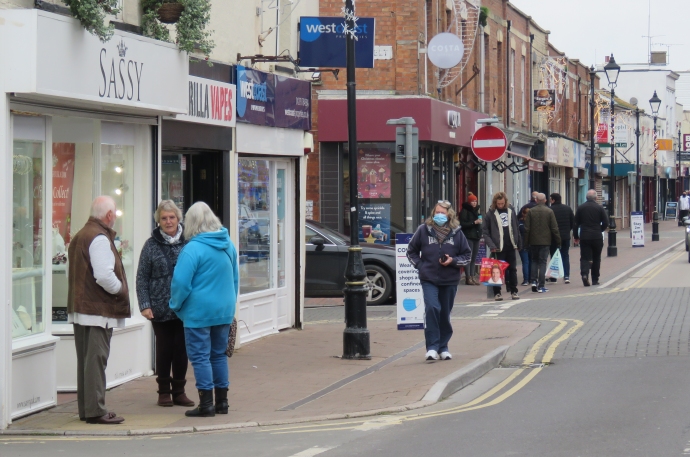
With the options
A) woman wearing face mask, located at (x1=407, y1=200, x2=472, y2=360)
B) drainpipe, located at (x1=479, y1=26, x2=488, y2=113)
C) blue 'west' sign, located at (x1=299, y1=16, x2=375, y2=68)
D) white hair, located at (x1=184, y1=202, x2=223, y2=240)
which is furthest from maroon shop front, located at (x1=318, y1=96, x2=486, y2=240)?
white hair, located at (x1=184, y1=202, x2=223, y2=240)

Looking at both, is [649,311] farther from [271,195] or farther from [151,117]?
[151,117]

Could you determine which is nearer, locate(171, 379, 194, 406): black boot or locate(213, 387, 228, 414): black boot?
locate(213, 387, 228, 414): black boot

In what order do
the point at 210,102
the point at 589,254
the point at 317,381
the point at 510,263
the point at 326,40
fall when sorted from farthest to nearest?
the point at 589,254 < the point at 510,263 < the point at 326,40 < the point at 210,102 < the point at 317,381

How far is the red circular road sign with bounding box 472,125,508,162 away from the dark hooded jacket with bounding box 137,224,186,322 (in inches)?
453

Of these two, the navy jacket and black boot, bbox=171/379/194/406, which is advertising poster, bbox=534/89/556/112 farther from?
black boot, bbox=171/379/194/406

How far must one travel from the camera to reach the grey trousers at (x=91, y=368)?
28.7ft

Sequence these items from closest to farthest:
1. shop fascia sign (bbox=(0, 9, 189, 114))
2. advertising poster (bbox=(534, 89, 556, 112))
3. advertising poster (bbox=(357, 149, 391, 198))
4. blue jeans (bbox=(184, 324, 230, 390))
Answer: shop fascia sign (bbox=(0, 9, 189, 114)) < blue jeans (bbox=(184, 324, 230, 390)) < advertising poster (bbox=(357, 149, 391, 198)) < advertising poster (bbox=(534, 89, 556, 112))

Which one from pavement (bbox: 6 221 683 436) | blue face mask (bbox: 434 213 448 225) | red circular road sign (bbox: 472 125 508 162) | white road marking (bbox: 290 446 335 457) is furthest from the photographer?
red circular road sign (bbox: 472 125 508 162)

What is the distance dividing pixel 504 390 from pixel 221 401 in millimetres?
2900

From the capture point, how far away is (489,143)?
792 inches

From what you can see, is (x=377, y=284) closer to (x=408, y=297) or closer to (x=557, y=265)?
(x=557, y=265)

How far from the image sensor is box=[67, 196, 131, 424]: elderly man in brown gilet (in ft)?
28.7

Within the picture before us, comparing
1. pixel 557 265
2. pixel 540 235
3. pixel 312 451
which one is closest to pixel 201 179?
pixel 312 451

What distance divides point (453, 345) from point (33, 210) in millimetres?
6194
